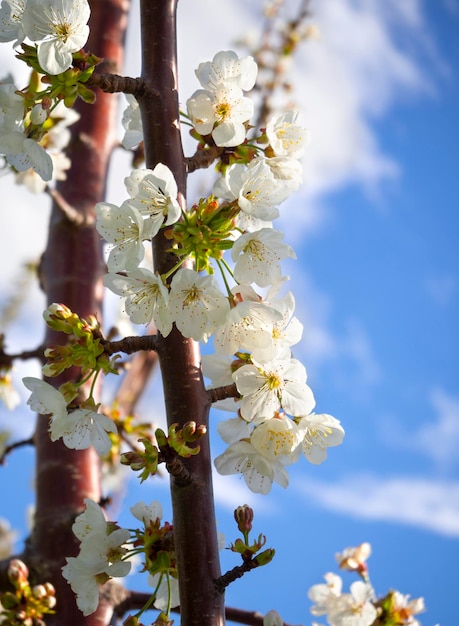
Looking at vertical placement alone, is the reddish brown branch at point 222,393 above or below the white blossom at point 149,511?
above

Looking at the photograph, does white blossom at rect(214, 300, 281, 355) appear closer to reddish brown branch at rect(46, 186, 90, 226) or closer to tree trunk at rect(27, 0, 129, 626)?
tree trunk at rect(27, 0, 129, 626)

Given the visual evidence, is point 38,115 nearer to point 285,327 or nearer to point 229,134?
point 229,134

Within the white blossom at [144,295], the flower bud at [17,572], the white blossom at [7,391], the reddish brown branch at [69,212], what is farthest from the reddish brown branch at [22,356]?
the white blossom at [144,295]

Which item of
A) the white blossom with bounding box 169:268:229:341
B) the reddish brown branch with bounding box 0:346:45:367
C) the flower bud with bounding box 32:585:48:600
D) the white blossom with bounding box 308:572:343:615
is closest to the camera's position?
the white blossom with bounding box 169:268:229:341

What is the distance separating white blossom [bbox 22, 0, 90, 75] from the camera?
42.2 inches

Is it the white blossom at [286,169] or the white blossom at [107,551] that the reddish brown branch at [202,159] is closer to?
the white blossom at [286,169]

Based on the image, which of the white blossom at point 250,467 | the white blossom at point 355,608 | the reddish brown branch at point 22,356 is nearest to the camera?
the white blossom at point 250,467

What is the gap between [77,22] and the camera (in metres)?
1.10

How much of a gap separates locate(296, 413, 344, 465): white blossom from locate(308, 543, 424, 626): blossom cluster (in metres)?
0.72

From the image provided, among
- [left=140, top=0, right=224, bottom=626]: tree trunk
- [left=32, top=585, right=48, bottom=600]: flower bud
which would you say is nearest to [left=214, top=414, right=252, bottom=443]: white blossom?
[left=140, top=0, right=224, bottom=626]: tree trunk

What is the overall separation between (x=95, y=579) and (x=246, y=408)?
1.31ft

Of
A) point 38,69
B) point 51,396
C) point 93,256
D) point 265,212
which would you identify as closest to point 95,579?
point 51,396

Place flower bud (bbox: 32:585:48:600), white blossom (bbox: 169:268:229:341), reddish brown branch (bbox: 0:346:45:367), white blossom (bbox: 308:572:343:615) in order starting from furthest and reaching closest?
1. reddish brown branch (bbox: 0:346:45:367)
2. white blossom (bbox: 308:572:343:615)
3. flower bud (bbox: 32:585:48:600)
4. white blossom (bbox: 169:268:229:341)

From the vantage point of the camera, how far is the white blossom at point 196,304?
1.00 metres
